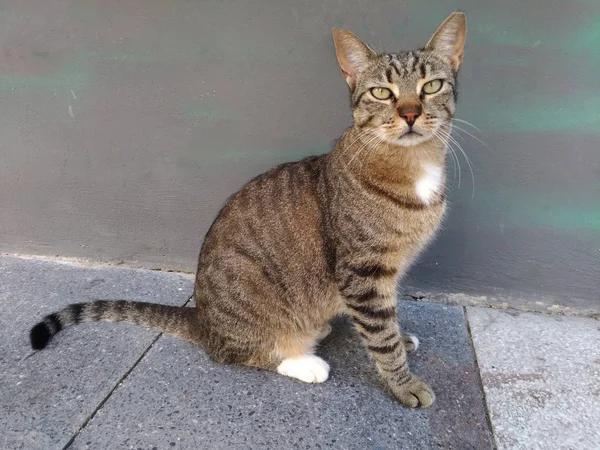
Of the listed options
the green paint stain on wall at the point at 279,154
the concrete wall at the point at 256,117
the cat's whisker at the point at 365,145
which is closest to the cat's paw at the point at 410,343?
the concrete wall at the point at 256,117

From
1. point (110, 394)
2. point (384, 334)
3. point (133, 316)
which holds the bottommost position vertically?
point (110, 394)

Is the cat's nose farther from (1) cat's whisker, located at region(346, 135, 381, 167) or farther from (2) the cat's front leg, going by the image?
(2) the cat's front leg

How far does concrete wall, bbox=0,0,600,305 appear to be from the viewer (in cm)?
301

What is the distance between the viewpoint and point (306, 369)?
268 cm

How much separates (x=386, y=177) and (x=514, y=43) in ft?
4.45

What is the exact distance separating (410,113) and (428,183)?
428 mm

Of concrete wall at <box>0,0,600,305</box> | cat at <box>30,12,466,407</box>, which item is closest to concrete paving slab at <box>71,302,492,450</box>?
cat at <box>30,12,466,407</box>

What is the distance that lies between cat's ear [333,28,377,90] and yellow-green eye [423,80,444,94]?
1.11ft

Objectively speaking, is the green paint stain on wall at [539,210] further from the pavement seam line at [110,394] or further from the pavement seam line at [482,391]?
the pavement seam line at [110,394]

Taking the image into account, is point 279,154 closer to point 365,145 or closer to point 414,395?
point 365,145

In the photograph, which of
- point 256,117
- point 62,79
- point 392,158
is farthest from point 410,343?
point 62,79

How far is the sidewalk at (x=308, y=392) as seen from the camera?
2322mm

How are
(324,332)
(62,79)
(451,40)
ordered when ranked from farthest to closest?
(62,79) < (324,332) < (451,40)

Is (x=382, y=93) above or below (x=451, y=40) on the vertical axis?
below
